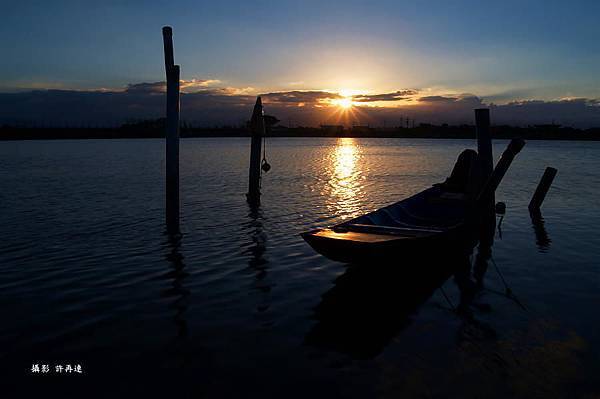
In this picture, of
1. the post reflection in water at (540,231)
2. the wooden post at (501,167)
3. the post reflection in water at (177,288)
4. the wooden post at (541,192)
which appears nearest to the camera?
the post reflection in water at (177,288)

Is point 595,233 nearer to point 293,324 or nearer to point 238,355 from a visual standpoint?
point 293,324

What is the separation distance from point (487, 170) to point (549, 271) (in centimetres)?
400

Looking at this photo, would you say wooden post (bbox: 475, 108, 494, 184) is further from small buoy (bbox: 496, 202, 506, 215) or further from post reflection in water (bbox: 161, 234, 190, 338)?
post reflection in water (bbox: 161, 234, 190, 338)

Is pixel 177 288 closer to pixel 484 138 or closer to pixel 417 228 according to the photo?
pixel 417 228

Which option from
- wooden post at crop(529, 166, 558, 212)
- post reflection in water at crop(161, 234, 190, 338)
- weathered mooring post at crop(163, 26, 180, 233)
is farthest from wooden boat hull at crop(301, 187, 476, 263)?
wooden post at crop(529, 166, 558, 212)

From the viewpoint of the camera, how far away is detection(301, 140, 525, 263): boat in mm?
8383

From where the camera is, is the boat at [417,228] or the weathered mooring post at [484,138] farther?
the weathered mooring post at [484,138]

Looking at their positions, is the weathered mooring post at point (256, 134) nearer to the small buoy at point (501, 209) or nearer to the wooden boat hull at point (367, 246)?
the small buoy at point (501, 209)

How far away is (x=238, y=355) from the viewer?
6207mm

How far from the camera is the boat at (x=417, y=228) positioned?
27.5 ft

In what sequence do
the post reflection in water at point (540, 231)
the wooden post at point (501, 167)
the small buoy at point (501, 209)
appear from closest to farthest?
the wooden post at point (501, 167) < the post reflection in water at point (540, 231) < the small buoy at point (501, 209)

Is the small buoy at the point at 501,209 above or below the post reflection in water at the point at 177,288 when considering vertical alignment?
above

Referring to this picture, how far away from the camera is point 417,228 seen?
10492 millimetres

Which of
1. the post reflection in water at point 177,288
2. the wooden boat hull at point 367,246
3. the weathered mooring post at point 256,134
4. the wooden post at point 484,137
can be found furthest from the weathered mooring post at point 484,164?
the weathered mooring post at point 256,134
